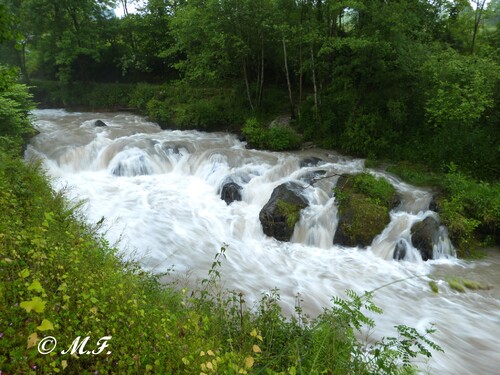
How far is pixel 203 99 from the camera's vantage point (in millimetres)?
19141

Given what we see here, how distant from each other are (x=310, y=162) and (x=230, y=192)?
3422 millimetres

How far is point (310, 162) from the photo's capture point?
12.6m

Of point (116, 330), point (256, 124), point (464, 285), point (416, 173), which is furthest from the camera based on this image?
point (256, 124)

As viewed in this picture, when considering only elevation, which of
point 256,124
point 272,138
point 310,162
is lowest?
point 310,162

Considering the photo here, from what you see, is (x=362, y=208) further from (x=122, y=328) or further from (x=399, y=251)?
(x=122, y=328)

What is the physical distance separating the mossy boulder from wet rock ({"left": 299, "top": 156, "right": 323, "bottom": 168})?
2.25 metres

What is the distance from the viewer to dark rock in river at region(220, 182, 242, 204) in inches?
427

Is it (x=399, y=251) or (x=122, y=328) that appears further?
(x=399, y=251)

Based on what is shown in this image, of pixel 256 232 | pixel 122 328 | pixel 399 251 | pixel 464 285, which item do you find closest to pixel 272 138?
pixel 256 232

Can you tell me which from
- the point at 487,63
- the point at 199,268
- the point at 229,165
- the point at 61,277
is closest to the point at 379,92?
the point at 487,63

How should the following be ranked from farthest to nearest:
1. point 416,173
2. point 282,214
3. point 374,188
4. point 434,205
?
point 416,173 → point 374,188 → point 434,205 → point 282,214

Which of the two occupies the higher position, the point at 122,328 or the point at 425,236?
the point at 122,328

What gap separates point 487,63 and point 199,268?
9730 mm

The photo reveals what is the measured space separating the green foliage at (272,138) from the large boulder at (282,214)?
4.75m
